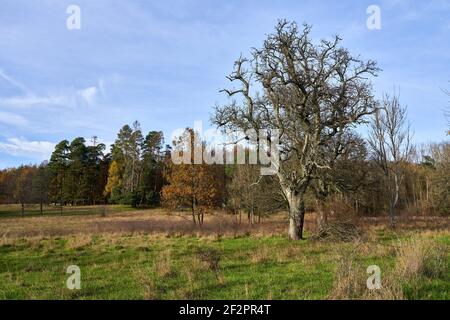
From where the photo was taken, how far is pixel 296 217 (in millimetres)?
20406

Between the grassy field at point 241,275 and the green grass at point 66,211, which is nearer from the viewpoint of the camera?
the grassy field at point 241,275

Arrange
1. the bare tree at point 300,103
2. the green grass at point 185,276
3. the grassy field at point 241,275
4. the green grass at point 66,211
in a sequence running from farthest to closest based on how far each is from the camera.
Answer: the green grass at point 66,211
the bare tree at point 300,103
the green grass at point 185,276
the grassy field at point 241,275

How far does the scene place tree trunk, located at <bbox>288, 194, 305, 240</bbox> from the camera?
800 inches

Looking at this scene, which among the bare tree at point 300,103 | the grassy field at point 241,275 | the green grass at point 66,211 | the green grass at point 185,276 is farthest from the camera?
the green grass at point 66,211

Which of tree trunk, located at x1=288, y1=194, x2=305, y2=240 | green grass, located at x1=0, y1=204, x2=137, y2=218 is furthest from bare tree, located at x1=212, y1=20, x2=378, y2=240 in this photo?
green grass, located at x1=0, y1=204, x2=137, y2=218

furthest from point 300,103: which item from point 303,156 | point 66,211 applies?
point 66,211

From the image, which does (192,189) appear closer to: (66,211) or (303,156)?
(303,156)

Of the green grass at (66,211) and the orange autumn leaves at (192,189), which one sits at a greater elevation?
the orange autumn leaves at (192,189)

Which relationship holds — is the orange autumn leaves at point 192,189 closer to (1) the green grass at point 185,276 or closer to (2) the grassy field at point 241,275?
(1) the green grass at point 185,276

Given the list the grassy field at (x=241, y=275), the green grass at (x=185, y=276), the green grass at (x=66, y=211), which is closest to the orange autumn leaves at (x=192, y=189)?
the green grass at (x=185, y=276)

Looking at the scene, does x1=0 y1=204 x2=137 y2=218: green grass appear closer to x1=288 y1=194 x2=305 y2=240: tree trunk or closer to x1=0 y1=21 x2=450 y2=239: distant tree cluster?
x1=0 y1=21 x2=450 y2=239: distant tree cluster

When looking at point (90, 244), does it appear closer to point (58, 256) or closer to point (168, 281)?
point (58, 256)

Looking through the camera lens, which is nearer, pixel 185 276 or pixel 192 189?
pixel 185 276

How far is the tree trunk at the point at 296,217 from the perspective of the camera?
2033 centimetres
